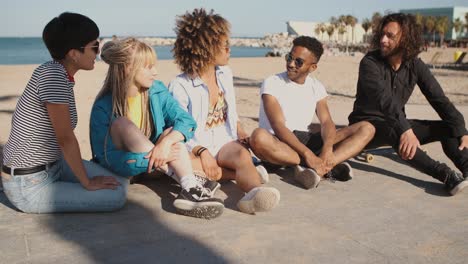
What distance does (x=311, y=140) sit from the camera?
4469 millimetres

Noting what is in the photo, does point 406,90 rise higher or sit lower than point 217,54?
lower

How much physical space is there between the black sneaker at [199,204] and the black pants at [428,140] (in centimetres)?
189

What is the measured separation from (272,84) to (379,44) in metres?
1.20

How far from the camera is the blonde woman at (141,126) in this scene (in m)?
3.29

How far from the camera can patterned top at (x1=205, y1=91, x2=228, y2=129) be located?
3.99m

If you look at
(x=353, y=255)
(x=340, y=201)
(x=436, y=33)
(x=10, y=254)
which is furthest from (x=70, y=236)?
(x=436, y=33)

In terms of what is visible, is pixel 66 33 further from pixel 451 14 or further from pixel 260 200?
pixel 451 14

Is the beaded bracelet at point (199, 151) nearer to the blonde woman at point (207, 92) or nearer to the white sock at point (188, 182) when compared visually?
the blonde woman at point (207, 92)

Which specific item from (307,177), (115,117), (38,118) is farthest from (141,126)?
(307,177)

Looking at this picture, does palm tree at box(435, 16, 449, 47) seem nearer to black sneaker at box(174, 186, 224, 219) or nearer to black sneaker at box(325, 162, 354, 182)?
black sneaker at box(325, 162, 354, 182)

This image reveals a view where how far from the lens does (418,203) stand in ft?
12.3

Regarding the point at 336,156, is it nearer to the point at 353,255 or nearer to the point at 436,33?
the point at 353,255

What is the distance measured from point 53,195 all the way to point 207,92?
1435 millimetres

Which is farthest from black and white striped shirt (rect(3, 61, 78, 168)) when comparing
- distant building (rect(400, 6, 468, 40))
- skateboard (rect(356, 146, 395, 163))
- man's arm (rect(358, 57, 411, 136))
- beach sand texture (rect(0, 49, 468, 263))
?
distant building (rect(400, 6, 468, 40))
